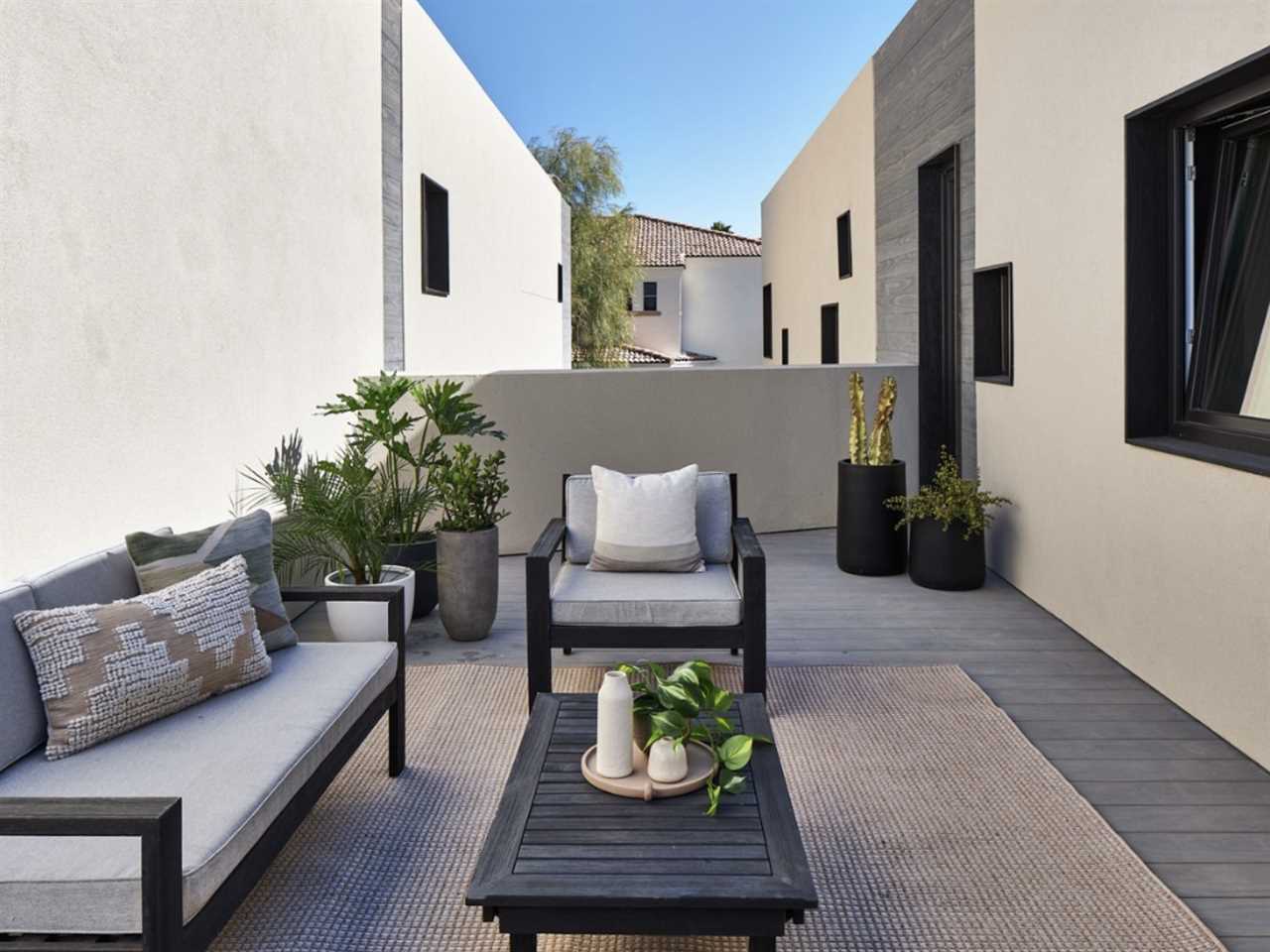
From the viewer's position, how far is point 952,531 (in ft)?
18.5

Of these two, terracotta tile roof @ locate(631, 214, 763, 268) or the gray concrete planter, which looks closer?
the gray concrete planter

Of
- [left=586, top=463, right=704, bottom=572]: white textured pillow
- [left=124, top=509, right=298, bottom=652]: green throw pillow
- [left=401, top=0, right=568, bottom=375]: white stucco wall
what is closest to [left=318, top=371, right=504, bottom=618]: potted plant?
[left=586, top=463, right=704, bottom=572]: white textured pillow

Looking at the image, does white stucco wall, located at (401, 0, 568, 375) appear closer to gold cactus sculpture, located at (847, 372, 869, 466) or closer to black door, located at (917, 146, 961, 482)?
gold cactus sculpture, located at (847, 372, 869, 466)

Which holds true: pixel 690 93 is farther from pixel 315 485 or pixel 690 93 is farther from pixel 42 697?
pixel 42 697

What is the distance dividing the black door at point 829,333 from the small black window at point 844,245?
30.6 inches

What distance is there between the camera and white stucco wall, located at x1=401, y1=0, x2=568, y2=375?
7820 millimetres

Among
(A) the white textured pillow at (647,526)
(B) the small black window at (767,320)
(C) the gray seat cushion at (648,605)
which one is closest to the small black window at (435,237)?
(A) the white textured pillow at (647,526)

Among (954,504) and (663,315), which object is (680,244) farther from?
(954,504)

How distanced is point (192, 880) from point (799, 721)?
2.35m

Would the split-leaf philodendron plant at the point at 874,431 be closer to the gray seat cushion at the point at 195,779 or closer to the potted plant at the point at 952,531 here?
the potted plant at the point at 952,531

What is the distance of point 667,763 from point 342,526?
108 inches

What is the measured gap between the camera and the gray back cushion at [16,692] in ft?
7.52

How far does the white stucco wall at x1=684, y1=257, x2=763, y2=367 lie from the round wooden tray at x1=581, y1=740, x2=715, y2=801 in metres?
29.0

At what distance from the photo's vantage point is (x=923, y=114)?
24.1 ft
